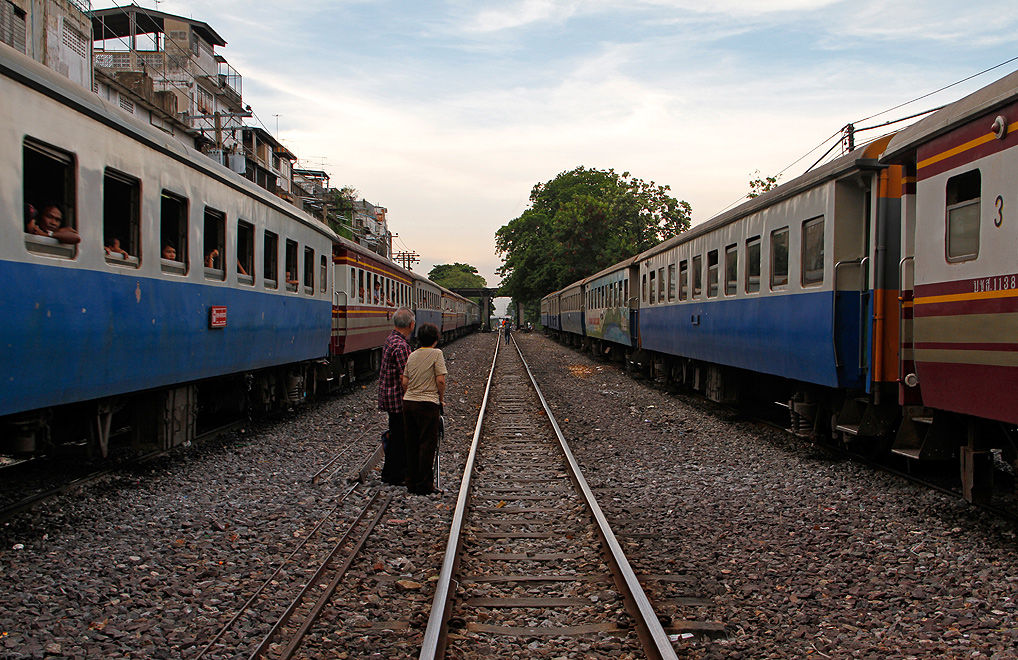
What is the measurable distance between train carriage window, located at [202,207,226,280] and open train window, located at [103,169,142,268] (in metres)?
1.66

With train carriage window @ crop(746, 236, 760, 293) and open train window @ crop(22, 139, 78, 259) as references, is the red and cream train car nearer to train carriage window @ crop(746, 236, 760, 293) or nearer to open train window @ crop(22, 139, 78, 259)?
train carriage window @ crop(746, 236, 760, 293)

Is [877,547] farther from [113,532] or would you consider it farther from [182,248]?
[182,248]

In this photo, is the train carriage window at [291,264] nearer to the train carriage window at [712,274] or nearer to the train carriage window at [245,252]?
the train carriage window at [245,252]

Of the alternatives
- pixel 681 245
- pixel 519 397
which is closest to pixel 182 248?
pixel 519 397

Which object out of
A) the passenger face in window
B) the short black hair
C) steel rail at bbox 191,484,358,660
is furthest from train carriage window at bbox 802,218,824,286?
the passenger face in window

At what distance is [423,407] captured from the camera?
242 inches

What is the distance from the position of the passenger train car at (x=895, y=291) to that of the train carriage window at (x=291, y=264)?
6285mm

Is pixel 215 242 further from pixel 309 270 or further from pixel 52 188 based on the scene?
pixel 309 270

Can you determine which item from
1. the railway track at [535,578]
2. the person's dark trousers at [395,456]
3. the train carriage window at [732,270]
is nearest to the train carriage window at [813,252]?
the train carriage window at [732,270]

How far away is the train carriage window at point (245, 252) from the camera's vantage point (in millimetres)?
8758

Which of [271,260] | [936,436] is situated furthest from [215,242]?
[936,436]

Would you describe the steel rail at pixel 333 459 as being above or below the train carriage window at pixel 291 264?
below

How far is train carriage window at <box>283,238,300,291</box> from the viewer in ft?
34.7

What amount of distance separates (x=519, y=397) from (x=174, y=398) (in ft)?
25.7
